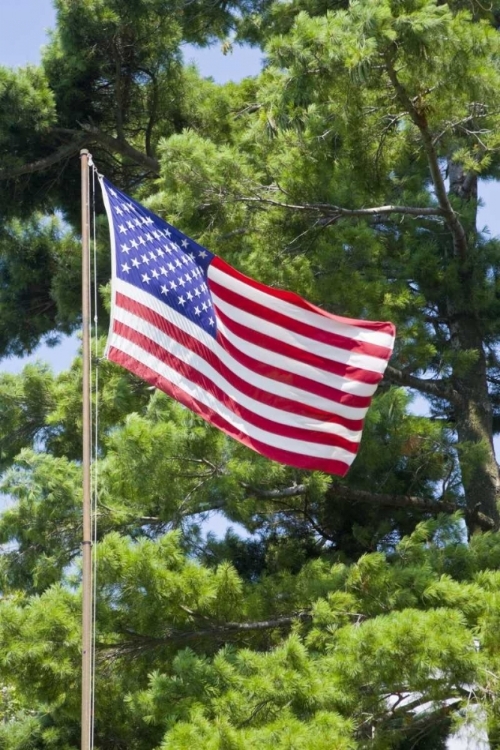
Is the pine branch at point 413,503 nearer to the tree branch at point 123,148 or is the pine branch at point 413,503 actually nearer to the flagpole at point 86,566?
the flagpole at point 86,566

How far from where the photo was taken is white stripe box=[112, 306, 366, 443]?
7.60 m

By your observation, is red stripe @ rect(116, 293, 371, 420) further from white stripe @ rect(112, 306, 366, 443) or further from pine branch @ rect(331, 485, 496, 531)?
pine branch @ rect(331, 485, 496, 531)

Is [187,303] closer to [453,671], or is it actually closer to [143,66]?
[453,671]

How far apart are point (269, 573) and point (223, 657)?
250 centimetres

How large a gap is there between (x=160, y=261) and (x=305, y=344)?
1.11m

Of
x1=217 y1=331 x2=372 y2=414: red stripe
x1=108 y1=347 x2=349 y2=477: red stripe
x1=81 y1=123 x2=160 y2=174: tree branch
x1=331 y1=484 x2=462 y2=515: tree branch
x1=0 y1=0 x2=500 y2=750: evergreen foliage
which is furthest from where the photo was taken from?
x1=81 y1=123 x2=160 y2=174: tree branch

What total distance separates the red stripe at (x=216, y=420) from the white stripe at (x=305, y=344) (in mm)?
647

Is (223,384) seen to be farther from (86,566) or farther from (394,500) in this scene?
(394,500)

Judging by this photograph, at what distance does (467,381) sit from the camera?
40.9ft

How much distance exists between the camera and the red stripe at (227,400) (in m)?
7.53

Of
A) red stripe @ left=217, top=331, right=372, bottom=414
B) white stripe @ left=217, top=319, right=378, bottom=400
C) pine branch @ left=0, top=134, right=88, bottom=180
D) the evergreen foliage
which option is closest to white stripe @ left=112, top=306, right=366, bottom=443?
red stripe @ left=217, top=331, right=372, bottom=414

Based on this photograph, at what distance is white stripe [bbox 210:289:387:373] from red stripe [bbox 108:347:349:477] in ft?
2.12

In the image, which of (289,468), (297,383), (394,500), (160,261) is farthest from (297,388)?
(394,500)

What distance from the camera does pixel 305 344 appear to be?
27.7 feet
